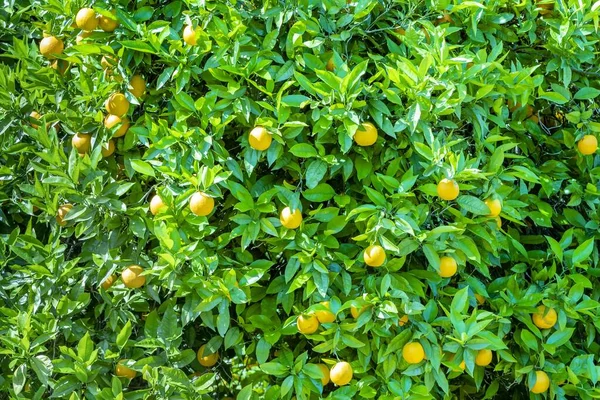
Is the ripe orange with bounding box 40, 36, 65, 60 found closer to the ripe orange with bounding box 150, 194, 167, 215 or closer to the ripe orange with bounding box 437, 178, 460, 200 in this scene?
the ripe orange with bounding box 150, 194, 167, 215

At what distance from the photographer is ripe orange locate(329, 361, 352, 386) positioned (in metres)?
2.08

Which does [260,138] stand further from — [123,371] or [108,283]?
[123,371]

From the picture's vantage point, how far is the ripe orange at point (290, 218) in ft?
6.83

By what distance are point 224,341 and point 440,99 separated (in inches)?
33.7

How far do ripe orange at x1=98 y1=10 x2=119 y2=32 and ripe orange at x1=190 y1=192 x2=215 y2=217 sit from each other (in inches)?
24.8

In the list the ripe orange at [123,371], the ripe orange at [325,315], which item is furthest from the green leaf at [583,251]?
the ripe orange at [123,371]

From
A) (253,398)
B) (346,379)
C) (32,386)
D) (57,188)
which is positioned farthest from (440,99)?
(32,386)

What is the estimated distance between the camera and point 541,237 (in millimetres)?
2490

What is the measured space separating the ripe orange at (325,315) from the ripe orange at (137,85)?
2.69 ft

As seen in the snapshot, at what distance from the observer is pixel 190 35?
7.13 ft

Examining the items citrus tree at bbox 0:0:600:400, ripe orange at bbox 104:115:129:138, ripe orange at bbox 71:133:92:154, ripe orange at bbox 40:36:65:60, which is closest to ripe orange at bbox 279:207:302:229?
citrus tree at bbox 0:0:600:400

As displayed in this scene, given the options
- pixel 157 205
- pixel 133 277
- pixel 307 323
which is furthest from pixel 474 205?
pixel 133 277

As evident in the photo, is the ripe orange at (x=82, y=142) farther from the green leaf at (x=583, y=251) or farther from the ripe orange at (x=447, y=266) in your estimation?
the green leaf at (x=583, y=251)

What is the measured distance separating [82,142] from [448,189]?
3.52ft
